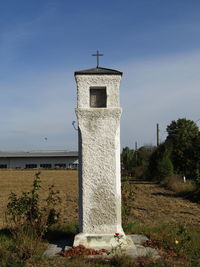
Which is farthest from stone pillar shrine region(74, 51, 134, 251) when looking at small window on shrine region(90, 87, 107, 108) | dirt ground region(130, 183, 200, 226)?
dirt ground region(130, 183, 200, 226)

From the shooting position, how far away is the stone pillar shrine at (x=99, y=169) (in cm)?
575

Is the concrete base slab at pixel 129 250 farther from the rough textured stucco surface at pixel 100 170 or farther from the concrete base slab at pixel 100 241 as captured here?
the rough textured stucco surface at pixel 100 170

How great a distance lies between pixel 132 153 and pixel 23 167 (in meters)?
29.7

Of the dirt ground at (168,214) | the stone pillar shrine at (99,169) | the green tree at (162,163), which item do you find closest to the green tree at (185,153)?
the green tree at (162,163)

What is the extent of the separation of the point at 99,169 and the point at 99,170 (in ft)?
0.06

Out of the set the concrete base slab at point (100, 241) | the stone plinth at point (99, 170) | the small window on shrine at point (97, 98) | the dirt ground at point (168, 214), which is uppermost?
the small window on shrine at point (97, 98)

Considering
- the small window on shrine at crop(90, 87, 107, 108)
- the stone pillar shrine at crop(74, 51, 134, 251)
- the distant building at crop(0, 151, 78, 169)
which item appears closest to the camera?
the stone pillar shrine at crop(74, 51, 134, 251)

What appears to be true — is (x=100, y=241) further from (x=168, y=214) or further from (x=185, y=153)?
(x=185, y=153)

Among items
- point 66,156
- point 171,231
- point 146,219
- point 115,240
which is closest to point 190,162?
point 146,219

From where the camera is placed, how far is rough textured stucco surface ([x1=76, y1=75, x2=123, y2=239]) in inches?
227

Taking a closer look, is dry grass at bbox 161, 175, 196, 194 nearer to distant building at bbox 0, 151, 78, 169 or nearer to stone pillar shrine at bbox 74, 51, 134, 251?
stone pillar shrine at bbox 74, 51, 134, 251

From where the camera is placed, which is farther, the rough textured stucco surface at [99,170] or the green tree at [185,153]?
the green tree at [185,153]

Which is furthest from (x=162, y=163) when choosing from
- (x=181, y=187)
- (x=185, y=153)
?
(x=181, y=187)

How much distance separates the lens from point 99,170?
5.82 metres
